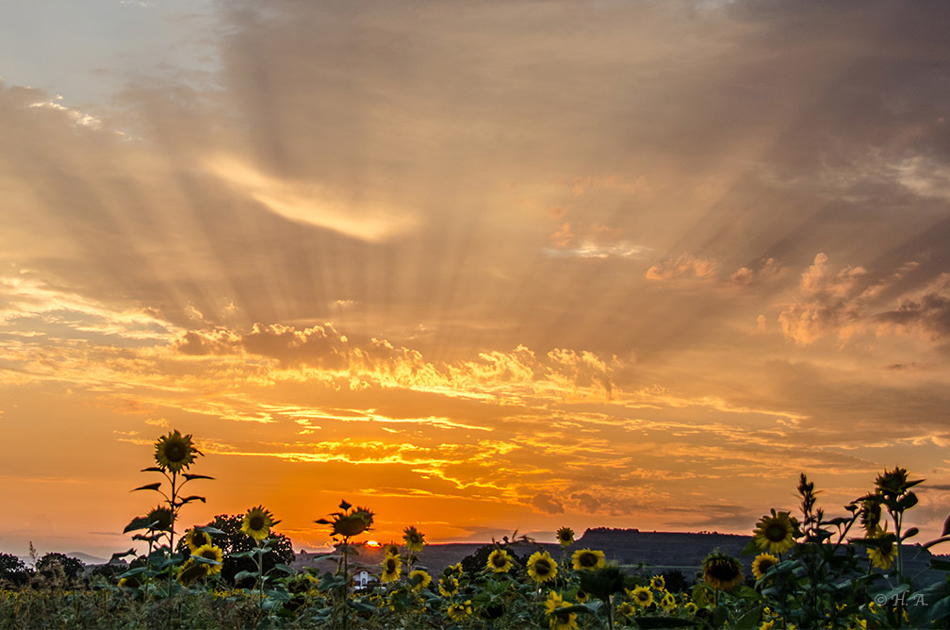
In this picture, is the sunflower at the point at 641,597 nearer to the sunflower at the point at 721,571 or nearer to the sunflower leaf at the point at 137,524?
the sunflower at the point at 721,571

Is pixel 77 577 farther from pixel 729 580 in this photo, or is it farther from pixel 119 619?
pixel 729 580

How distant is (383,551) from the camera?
1185 cm

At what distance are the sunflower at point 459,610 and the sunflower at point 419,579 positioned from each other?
47 centimetres

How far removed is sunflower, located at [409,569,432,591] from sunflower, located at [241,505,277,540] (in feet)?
6.67

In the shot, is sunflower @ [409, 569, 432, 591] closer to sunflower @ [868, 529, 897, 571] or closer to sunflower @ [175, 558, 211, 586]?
sunflower @ [175, 558, 211, 586]

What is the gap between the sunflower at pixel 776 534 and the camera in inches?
274

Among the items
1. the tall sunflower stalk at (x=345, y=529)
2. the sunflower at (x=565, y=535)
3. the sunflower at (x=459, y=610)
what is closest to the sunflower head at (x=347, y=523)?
the tall sunflower stalk at (x=345, y=529)

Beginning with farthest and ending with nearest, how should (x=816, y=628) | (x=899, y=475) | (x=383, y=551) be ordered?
1. (x=383, y=551)
2. (x=899, y=475)
3. (x=816, y=628)

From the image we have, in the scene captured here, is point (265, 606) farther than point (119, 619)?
Yes

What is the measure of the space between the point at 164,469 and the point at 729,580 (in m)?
5.85

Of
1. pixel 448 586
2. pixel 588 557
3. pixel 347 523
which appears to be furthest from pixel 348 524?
pixel 448 586

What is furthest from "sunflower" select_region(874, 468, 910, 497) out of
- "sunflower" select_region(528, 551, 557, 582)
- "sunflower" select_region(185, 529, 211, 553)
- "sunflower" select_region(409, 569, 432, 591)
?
"sunflower" select_region(185, 529, 211, 553)

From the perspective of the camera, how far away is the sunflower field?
19.1ft

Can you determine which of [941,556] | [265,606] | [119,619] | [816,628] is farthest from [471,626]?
[941,556]
